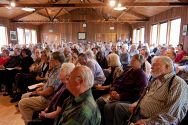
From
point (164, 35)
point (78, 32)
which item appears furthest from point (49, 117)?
point (78, 32)

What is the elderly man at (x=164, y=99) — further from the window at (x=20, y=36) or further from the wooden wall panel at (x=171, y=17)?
the window at (x=20, y=36)

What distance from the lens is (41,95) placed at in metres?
2.78

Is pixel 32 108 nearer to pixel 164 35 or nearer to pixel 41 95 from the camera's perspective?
pixel 41 95

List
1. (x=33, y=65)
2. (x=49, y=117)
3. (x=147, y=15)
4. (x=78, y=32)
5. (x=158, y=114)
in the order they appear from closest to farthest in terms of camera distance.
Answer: (x=158, y=114), (x=49, y=117), (x=33, y=65), (x=147, y=15), (x=78, y=32)

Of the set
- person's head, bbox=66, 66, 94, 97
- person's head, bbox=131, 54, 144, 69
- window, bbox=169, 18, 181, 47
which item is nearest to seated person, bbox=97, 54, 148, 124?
person's head, bbox=131, 54, 144, 69

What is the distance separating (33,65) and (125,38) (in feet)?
38.7

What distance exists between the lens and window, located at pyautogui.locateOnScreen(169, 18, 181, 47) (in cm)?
793

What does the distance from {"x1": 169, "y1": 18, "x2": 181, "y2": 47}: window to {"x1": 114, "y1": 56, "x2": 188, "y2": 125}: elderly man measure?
643 centimetres

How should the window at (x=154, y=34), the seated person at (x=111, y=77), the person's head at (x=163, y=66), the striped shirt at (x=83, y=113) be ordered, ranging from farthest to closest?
the window at (x=154, y=34)
the seated person at (x=111, y=77)
the person's head at (x=163, y=66)
the striped shirt at (x=83, y=113)

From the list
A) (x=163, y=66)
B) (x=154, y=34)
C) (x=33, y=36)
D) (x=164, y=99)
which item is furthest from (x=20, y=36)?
(x=164, y=99)

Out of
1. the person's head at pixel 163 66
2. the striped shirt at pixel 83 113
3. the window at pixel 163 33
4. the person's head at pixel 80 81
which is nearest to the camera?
the striped shirt at pixel 83 113

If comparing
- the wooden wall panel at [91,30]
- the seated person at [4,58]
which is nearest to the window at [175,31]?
the seated person at [4,58]

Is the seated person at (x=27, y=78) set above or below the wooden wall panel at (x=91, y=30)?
below

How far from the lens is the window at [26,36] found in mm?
13336
